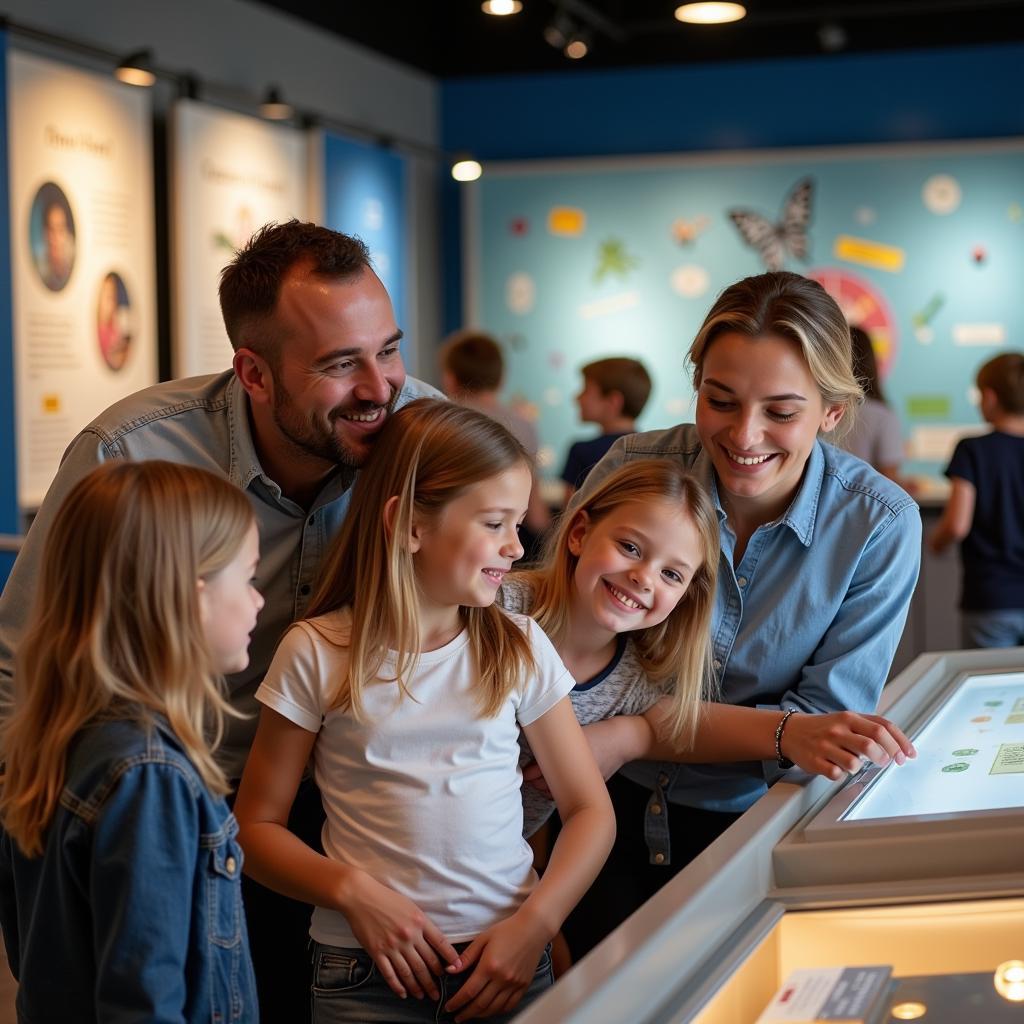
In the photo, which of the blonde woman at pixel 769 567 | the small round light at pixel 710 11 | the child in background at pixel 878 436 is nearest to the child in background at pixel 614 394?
the child in background at pixel 878 436

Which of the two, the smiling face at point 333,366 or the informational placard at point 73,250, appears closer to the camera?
the smiling face at point 333,366

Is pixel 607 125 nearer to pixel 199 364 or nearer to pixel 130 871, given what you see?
pixel 199 364

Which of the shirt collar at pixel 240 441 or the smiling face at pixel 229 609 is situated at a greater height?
the shirt collar at pixel 240 441

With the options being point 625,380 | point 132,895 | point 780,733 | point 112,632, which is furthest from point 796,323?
point 625,380

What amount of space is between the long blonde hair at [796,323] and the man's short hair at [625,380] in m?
3.22

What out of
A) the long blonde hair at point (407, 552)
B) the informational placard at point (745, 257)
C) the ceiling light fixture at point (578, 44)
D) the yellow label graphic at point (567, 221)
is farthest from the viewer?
the yellow label graphic at point (567, 221)

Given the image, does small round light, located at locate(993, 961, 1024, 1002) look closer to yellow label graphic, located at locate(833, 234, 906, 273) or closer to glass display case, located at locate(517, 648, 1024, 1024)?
glass display case, located at locate(517, 648, 1024, 1024)

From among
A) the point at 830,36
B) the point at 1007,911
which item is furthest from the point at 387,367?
the point at 830,36

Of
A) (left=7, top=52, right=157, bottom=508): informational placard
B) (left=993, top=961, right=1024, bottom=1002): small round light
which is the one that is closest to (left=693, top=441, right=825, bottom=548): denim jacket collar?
(left=993, top=961, right=1024, bottom=1002): small round light

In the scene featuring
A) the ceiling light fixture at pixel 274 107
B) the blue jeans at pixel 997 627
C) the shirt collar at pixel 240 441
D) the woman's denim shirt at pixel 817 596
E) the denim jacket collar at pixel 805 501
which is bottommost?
the blue jeans at pixel 997 627

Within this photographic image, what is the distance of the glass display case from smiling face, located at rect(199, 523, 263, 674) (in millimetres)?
487

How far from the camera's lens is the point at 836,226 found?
316 inches

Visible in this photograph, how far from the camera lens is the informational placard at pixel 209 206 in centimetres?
590

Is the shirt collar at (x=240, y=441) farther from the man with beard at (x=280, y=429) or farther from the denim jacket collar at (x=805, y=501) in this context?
the denim jacket collar at (x=805, y=501)
